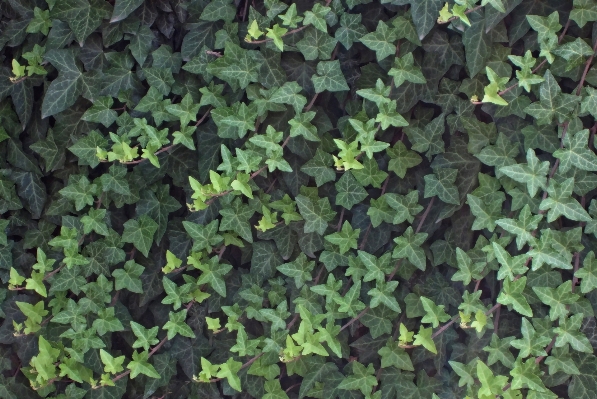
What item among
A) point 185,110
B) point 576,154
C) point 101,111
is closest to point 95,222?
point 101,111

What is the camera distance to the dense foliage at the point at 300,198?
163 cm

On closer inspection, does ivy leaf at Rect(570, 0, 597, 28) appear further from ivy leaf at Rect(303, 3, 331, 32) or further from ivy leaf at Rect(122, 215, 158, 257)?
ivy leaf at Rect(122, 215, 158, 257)

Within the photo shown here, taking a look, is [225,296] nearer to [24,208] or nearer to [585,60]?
[24,208]

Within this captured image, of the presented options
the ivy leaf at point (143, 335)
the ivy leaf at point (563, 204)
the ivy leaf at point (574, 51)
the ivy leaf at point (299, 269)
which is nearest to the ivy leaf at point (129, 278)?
the ivy leaf at point (143, 335)

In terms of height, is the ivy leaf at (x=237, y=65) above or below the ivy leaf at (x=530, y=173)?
above

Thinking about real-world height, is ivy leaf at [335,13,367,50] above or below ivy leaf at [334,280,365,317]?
above

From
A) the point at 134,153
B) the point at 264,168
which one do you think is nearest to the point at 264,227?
the point at 264,168

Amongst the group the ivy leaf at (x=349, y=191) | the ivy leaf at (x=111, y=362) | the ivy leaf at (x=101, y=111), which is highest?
the ivy leaf at (x=101, y=111)

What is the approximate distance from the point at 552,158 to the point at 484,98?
270 millimetres

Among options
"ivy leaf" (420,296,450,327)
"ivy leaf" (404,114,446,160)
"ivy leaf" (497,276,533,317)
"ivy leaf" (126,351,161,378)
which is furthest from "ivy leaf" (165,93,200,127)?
"ivy leaf" (497,276,533,317)

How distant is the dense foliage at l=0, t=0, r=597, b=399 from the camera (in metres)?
1.63

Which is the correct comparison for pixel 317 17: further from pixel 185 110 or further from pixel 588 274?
pixel 588 274

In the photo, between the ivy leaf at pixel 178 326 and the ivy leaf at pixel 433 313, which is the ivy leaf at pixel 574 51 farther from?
the ivy leaf at pixel 178 326

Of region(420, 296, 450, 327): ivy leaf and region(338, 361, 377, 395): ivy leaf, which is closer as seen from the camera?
region(420, 296, 450, 327): ivy leaf
